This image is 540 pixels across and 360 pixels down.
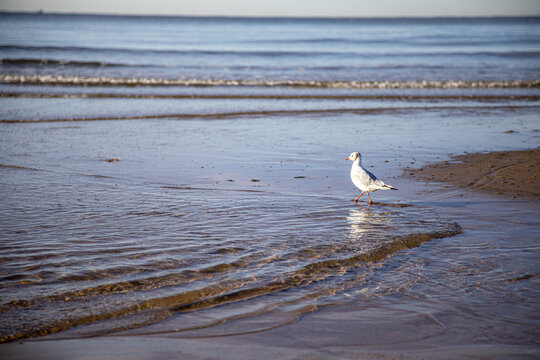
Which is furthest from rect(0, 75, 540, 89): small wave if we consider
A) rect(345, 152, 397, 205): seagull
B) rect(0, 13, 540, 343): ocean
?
rect(345, 152, 397, 205): seagull

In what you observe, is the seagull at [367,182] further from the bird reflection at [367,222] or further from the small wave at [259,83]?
the small wave at [259,83]

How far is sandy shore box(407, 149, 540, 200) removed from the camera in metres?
8.62

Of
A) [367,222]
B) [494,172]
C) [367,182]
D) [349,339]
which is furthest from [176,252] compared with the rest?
[494,172]

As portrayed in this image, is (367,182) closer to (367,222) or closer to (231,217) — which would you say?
(367,222)

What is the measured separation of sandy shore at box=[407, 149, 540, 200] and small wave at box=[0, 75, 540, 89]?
45.0ft

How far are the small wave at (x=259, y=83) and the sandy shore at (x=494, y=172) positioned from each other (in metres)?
13.7

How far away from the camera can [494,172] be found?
31.2 feet

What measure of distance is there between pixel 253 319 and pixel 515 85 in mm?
23725

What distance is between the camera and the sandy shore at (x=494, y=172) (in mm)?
8617

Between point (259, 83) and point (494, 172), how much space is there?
52.8ft

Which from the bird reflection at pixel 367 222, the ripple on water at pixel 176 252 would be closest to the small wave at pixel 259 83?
the ripple on water at pixel 176 252

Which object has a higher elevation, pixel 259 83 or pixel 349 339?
pixel 259 83

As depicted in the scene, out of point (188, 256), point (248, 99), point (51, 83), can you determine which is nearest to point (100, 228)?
point (188, 256)

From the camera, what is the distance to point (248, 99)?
65.0ft
